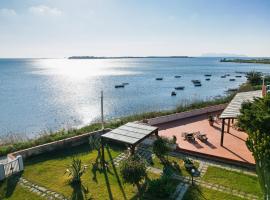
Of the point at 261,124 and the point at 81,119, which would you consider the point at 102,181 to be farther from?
the point at 81,119

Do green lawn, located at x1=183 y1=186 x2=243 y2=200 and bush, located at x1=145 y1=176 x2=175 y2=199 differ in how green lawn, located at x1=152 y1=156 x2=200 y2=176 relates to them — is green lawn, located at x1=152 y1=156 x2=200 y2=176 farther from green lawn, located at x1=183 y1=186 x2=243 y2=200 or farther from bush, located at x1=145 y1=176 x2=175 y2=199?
bush, located at x1=145 y1=176 x2=175 y2=199

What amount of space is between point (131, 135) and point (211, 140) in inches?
244

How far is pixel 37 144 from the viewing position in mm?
14852

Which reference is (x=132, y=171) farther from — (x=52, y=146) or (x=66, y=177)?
(x=52, y=146)

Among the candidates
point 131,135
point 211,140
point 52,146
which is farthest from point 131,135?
point 211,140

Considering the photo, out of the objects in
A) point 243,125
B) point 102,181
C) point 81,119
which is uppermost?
point 243,125

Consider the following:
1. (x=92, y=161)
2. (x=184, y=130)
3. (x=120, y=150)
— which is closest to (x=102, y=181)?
(x=92, y=161)

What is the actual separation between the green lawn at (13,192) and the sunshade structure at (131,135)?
13.8ft

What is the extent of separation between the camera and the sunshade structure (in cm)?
1116

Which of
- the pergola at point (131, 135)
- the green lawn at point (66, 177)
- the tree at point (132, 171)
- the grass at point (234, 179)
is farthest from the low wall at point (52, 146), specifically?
the grass at point (234, 179)

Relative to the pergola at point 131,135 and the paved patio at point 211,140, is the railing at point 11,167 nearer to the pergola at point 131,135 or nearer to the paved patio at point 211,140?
the pergola at point 131,135

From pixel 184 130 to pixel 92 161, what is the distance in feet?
25.6

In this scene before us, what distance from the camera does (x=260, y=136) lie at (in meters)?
7.76

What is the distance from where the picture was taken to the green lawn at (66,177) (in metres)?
9.74
